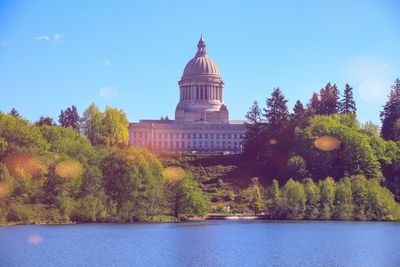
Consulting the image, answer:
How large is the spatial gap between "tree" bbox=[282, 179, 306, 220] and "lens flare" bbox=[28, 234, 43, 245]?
2986 cm

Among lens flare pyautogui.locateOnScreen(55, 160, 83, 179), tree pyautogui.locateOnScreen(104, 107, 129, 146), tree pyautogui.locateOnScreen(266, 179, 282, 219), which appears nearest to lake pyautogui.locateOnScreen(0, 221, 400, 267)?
lens flare pyautogui.locateOnScreen(55, 160, 83, 179)

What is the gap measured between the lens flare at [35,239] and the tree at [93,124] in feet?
208

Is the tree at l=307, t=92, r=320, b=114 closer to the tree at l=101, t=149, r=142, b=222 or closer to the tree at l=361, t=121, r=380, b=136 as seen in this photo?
the tree at l=361, t=121, r=380, b=136

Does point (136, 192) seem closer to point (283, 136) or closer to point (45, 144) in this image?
point (45, 144)

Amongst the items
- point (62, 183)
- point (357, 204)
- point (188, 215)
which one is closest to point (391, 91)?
point (357, 204)

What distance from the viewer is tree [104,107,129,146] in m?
114

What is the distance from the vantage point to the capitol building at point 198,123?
523 feet

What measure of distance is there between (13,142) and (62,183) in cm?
1593

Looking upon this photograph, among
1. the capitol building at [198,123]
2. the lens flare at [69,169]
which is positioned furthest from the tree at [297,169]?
the capitol building at [198,123]

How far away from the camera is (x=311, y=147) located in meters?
91.4

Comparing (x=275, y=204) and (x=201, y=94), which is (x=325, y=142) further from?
(x=201, y=94)

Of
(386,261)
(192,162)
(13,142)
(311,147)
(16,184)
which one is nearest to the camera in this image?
(386,261)

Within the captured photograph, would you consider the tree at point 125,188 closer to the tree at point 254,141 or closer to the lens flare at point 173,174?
the lens flare at point 173,174

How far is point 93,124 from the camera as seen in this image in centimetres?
11512
